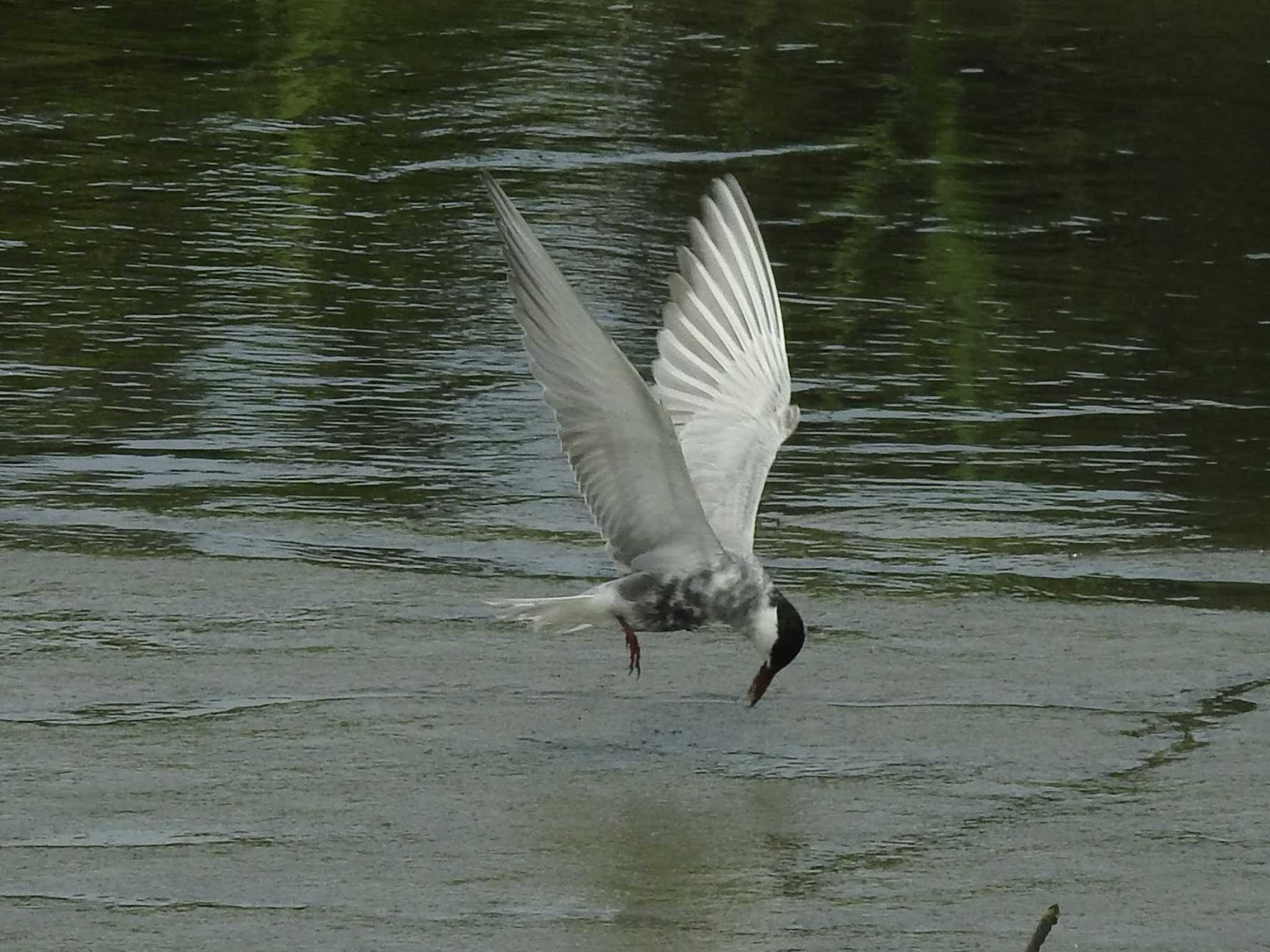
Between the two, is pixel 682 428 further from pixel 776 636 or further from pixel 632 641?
pixel 776 636

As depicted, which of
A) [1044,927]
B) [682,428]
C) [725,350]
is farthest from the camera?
[725,350]

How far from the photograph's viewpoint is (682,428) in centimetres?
607

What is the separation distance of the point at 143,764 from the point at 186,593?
1.22 m

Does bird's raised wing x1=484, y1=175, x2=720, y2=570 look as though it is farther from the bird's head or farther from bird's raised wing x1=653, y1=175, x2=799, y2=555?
bird's raised wing x1=653, y1=175, x2=799, y2=555

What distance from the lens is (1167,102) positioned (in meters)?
13.0

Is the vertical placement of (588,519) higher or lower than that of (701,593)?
lower

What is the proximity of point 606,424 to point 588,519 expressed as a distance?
1.76 meters

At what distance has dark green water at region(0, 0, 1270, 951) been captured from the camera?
450 centimetres

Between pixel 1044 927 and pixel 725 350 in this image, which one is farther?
pixel 725 350

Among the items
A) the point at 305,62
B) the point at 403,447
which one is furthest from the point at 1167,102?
the point at 403,447

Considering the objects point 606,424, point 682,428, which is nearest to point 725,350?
point 682,428

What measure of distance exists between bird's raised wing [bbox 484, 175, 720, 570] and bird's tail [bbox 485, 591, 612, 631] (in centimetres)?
13

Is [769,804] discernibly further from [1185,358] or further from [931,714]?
[1185,358]

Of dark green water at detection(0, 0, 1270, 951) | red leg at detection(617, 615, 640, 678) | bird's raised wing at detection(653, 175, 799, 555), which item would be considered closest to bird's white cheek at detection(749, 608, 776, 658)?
dark green water at detection(0, 0, 1270, 951)
